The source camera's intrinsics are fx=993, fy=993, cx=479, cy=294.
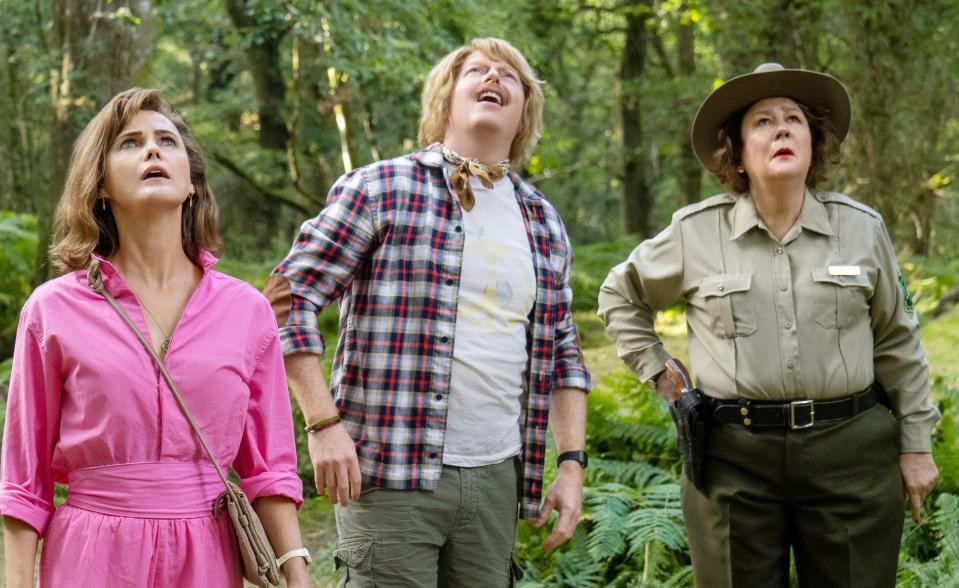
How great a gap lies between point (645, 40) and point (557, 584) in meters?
13.5

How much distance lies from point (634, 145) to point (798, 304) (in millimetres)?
13978

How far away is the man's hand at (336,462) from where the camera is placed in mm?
2740

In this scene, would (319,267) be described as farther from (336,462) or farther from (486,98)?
(486,98)

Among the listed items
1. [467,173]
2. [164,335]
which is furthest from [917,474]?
[164,335]

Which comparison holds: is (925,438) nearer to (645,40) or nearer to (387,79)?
(387,79)

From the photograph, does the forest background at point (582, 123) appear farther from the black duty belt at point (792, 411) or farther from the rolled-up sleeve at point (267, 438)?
the rolled-up sleeve at point (267, 438)

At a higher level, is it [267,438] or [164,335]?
[164,335]

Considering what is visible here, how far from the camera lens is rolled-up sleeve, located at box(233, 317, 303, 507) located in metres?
2.34

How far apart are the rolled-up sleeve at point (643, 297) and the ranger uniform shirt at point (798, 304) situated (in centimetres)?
1

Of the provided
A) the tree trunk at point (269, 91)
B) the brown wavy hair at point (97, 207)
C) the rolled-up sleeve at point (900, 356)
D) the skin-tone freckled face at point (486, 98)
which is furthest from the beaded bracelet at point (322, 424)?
the tree trunk at point (269, 91)

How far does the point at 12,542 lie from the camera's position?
6.81 ft

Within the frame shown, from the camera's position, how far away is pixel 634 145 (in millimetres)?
16938

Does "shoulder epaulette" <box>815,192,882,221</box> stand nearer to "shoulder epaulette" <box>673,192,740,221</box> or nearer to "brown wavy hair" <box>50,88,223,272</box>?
"shoulder epaulette" <box>673,192,740,221</box>

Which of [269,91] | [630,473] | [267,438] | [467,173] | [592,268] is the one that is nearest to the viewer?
[267,438]
